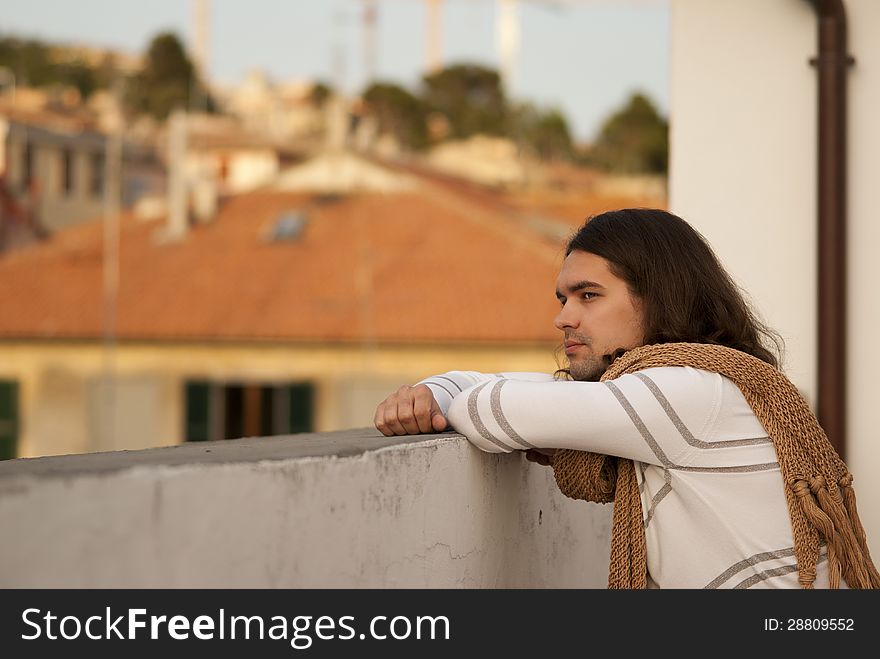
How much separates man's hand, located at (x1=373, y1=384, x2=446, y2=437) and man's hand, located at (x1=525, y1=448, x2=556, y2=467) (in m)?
0.16

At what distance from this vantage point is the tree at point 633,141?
4997cm

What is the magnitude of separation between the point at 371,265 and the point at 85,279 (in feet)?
20.3

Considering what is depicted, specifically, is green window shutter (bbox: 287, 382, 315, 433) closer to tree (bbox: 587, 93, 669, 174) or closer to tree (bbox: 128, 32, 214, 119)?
tree (bbox: 587, 93, 669, 174)

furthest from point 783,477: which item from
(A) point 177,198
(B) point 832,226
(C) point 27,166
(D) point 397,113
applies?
(D) point 397,113

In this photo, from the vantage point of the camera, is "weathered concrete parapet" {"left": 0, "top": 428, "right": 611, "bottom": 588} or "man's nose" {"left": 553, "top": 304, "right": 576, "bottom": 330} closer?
"weathered concrete parapet" {"left": 0, "top": 428, "right": 611, "bottom": 588}

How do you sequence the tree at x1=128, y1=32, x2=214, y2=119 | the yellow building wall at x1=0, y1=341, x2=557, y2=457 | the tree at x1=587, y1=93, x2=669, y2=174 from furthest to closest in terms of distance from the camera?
1. the tree at x1=128, y1=32, x2=214, y2=119
2. the tree at x1=587, y1=93, x2=669, y2=174
3. the yellow building wall at x1=0, y1=341, x2=557, y2=457

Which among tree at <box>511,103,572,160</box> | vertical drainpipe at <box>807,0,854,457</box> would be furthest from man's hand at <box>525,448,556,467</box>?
tree at <box>511,103,572,160</box>

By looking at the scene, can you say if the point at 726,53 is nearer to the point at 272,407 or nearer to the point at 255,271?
the point at 272,407

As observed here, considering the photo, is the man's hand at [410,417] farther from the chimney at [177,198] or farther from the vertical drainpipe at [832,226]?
the chimney at [177,198]

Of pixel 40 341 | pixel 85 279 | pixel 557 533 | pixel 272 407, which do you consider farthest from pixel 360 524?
pixel 85 279

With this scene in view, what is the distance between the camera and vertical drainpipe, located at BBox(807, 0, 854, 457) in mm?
3551

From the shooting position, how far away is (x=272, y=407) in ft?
78.8

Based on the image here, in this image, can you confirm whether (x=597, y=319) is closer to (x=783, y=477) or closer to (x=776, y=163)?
(x=783, y=477)
